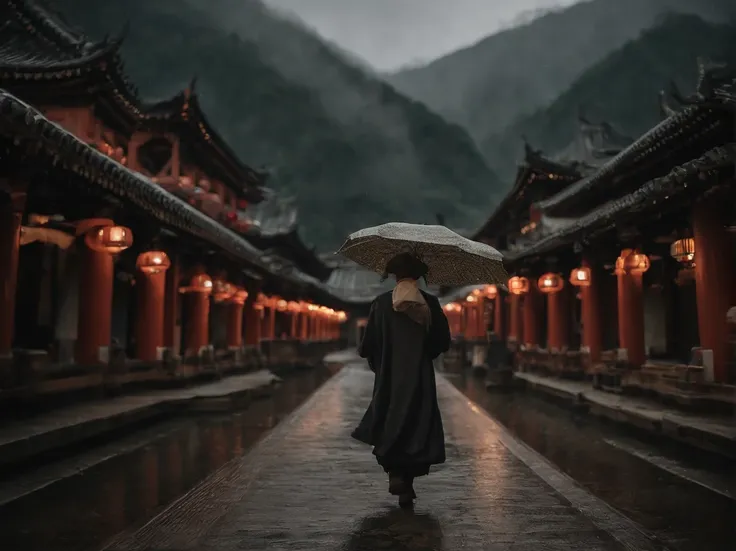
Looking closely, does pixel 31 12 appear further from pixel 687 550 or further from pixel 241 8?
pixel 241 8

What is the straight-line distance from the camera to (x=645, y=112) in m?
91.7

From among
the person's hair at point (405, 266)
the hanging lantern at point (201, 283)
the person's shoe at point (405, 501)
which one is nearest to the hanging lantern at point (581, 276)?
the hanging lantern at point (201, 283)

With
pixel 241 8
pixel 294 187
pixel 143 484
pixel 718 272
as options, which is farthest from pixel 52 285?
pixel 241 8

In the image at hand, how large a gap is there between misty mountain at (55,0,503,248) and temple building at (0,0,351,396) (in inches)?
2750

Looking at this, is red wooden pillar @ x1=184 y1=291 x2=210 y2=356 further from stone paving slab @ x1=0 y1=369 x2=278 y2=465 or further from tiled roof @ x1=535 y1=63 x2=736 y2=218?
tiled roof @ x1=535 y1=63 x2=736 y2=218

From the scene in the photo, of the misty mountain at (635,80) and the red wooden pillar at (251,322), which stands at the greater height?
the misty mountain at (635,80)

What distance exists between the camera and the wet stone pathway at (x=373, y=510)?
4.59 m

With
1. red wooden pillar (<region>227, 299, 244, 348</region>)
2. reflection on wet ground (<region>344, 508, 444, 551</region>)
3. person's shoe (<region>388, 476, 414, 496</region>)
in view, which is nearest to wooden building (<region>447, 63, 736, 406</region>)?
person's shoe (<region>388, 476, 414, 496</region>)

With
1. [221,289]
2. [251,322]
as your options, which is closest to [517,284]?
[221,289]

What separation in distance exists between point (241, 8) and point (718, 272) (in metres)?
125

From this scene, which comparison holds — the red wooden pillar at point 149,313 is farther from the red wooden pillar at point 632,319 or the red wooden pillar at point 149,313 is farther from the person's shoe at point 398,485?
the person's shoe at point 398,485

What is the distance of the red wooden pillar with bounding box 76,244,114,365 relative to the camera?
11938mm

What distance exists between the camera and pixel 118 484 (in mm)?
6844

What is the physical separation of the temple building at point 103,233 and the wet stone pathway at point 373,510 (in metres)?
4.41
